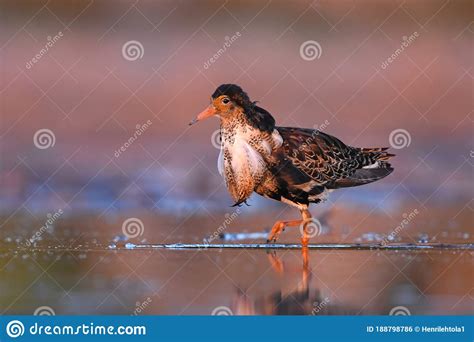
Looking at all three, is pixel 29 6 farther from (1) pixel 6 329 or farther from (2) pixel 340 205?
(1) pixel 6 329

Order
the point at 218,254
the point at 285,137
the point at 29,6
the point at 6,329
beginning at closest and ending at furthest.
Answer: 1. the point at 6,329
2. the point at 218,254
3. the point at 285,137
4. the point at 29,6

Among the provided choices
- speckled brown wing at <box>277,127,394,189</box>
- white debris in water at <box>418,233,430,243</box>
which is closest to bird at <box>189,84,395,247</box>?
speckled brown wing at <box>277,127,394,189</box>

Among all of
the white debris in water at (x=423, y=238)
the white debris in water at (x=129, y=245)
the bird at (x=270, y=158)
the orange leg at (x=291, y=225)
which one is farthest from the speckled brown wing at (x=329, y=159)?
the white debris in water at (x=129, y=245)

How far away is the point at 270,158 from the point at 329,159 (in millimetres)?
919

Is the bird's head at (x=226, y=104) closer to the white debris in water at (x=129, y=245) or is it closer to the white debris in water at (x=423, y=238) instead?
the white debris in water at (x=129, y=245)

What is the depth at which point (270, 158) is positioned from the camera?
12.8m

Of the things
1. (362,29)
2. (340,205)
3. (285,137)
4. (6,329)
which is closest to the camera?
(6,329)

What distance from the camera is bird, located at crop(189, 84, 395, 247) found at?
12633mm

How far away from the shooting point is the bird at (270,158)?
12.6 m

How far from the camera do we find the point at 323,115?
765 inches

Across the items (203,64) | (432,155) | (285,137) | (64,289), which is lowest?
(64,289)

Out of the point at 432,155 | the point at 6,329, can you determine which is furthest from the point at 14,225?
the point at 432,155

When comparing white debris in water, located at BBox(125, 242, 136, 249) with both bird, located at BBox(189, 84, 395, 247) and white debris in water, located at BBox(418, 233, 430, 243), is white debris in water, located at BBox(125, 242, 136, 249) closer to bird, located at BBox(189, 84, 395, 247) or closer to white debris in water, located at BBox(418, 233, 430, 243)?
bird, located at BBox(189, 84, 395, 247)

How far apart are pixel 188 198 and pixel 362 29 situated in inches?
233
